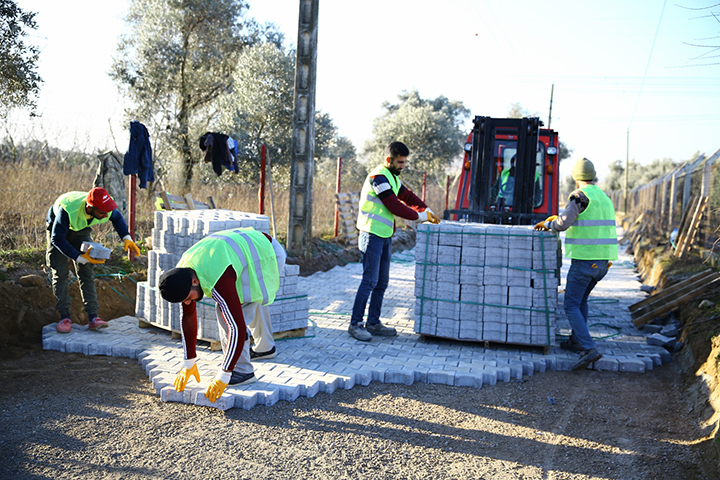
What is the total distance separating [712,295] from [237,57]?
16.1 meters

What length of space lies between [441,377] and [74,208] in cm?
436

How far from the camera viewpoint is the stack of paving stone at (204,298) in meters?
5.68

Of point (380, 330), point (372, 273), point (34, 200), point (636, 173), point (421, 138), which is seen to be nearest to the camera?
point (372, 273)

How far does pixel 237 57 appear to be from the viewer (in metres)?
18.4

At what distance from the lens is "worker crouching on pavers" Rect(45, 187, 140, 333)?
19.0 ft

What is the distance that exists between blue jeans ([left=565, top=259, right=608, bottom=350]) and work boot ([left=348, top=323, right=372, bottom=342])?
89.4 inches

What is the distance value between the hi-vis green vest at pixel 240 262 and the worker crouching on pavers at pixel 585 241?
311 cm

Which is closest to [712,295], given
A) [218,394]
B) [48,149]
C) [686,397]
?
[686,397]

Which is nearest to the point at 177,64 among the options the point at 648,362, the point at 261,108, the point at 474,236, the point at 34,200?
the point at 261,108

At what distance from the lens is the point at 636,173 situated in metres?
55.8

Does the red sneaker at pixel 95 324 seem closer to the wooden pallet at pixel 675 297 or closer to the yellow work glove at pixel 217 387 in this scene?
the yellow work glove at pixel 217 387

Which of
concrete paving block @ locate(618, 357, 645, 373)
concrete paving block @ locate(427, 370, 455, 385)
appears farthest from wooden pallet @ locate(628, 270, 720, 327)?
concrete paving block @ locate(427, 370, 455, 385)

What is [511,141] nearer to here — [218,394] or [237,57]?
[218,394]

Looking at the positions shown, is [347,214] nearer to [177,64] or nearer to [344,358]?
[177,64]
